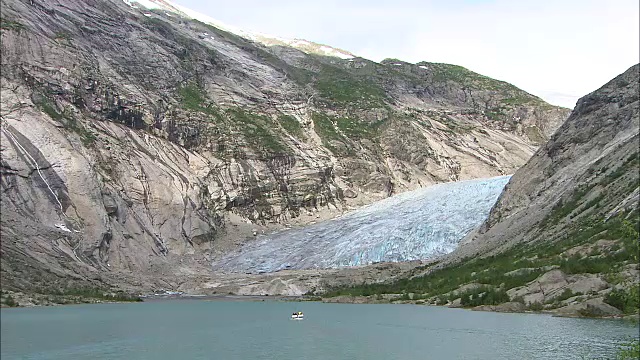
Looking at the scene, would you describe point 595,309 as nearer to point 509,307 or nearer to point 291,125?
point 509,307

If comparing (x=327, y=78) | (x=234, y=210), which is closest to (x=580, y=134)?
(x=234, y=210)

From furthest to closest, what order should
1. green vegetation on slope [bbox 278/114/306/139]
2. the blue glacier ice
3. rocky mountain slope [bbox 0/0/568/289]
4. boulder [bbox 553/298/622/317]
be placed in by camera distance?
green vegetation on slope [bbox 278/114/306/139]
the blue glacier ice
rocky mountain slope [bbox 0/0/568/289]
boulder [bbox 553/298/622/317]

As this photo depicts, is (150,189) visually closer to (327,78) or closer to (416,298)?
(416,298)

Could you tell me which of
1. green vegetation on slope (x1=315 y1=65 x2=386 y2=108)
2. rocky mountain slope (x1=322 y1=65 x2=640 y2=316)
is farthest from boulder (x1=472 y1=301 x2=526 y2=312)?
green vegetation on slope (x1=315 y1=65 x2=386 y2=108)

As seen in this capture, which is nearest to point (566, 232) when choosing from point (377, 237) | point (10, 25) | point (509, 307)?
point (509, 307)

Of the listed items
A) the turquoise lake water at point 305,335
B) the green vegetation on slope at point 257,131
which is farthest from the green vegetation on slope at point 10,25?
the turquoise lake water at point 305,335

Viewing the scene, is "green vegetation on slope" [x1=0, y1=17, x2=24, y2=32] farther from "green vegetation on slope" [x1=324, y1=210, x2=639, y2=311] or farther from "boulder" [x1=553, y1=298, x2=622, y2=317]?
"boulder" [x1=553, y1=298, x2=622, y2=317]

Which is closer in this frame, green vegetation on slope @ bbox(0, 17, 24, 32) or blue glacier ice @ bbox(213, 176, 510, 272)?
green vegetation on slope @ bbox(0, 17, 24, 32)
